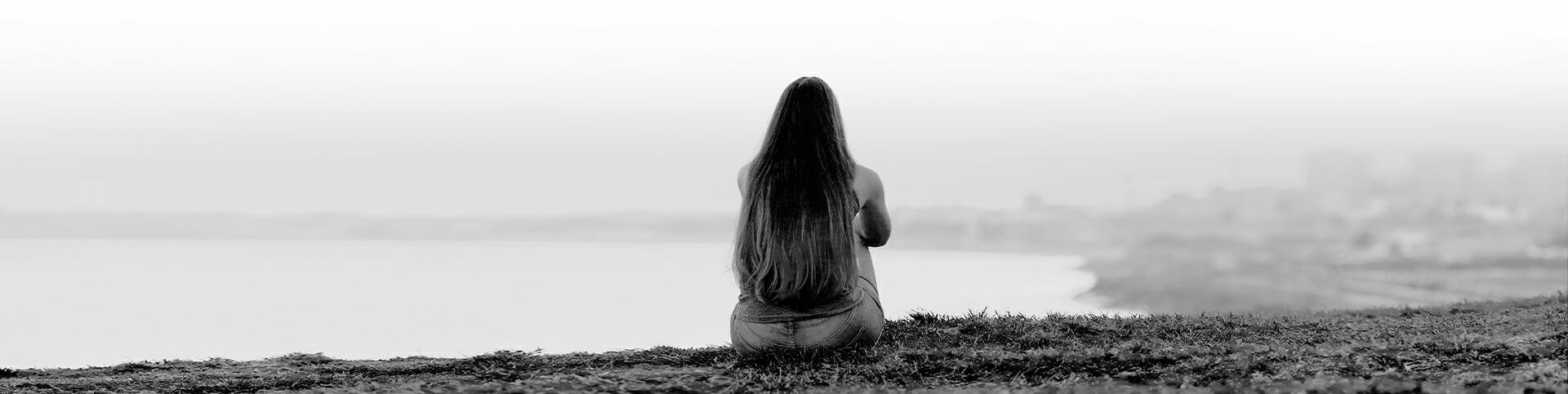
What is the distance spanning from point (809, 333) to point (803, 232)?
2.25ft

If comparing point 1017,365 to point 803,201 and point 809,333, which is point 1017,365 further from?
point 803,201

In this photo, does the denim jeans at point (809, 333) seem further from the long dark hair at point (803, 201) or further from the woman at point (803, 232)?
the long dark hair at point (803, 201)

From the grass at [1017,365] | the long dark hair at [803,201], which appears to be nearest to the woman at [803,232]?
the long dark hair at [803,201]

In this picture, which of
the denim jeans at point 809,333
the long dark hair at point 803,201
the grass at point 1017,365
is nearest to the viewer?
the grass at point 1017,365

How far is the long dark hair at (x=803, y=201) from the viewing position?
764 cm

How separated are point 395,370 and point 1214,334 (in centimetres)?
650

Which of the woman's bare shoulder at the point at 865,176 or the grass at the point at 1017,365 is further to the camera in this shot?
the woman's bare shoulder at the point at 865,176

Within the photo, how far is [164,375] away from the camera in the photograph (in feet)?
29.4

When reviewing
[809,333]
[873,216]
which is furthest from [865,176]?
[809,333]

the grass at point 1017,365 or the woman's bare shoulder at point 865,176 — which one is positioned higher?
the woman's bare shoulder at point 865,176

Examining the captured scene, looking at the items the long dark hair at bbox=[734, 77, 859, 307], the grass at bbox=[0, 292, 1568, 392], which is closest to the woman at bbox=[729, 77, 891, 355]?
the long dark hair at bbox=[734, 77, 859, 307]

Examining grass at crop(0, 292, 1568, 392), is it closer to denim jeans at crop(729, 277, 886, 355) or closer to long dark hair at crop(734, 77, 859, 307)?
denim jeans at crop(729, 277, 886, 355)

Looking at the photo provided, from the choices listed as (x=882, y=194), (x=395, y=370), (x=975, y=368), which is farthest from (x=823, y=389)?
(x=395, y=370)

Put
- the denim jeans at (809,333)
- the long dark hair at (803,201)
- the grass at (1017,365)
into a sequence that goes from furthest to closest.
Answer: the denim jeans at (809,333)
the long dark hair at (803,201)
the grass at (1017,365)
